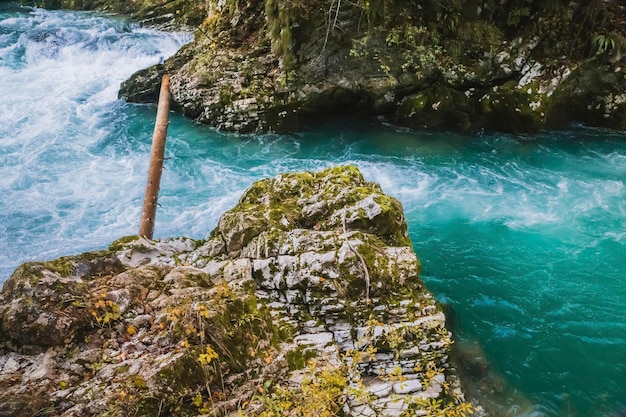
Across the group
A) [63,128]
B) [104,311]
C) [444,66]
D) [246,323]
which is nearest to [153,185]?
[104,311]

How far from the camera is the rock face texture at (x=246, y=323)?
125 inches

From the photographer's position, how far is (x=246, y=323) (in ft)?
12.3

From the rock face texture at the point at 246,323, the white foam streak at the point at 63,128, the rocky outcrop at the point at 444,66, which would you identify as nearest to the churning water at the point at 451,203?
the white foam streak at the point at 63,128

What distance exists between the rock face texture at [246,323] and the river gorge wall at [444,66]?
6334 mm

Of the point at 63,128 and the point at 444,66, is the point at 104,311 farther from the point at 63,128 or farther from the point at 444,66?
the point at 63,128

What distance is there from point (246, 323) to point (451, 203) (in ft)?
21.1

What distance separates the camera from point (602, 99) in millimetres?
11094

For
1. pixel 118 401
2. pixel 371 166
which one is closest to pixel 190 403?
pixel 118 401

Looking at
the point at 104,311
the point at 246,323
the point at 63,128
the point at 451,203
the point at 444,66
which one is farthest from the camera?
the point at 63,128

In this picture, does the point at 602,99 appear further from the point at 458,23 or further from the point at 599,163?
the point at 458,23

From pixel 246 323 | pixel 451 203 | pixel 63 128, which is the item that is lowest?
pixel 451 203

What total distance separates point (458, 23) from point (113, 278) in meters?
10.3

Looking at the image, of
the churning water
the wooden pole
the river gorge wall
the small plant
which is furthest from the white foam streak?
the small plant

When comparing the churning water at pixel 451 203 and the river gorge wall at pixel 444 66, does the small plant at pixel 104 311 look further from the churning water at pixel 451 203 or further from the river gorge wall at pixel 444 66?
the river gorge wall at pixel 444 66
